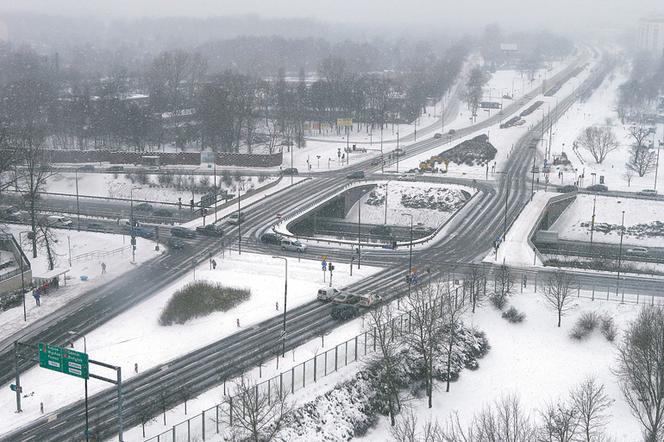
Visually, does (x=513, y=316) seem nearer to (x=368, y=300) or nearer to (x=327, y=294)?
(x=368, y=300)

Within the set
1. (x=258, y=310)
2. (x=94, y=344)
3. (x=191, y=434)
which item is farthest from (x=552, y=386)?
(x=94, y=344)

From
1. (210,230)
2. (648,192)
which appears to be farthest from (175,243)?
(648,192)

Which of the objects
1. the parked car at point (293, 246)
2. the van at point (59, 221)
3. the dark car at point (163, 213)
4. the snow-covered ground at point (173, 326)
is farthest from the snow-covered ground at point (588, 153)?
the van at point (59, 221)

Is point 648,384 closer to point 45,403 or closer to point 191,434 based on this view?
point 191,434

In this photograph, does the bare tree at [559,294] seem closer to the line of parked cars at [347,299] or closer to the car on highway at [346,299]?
the line of parked cars at [347,299]

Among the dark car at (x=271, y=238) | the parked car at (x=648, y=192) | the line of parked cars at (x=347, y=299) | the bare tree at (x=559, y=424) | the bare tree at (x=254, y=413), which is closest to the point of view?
the bare tree at (x=254, y=413)

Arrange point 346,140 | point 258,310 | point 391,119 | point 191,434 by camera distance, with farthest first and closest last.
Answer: point 391,119 < point 346,140 < point 258,310 < point 191,434
